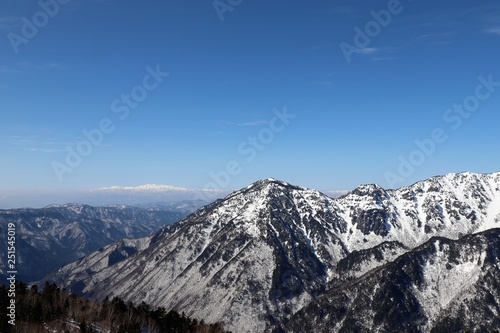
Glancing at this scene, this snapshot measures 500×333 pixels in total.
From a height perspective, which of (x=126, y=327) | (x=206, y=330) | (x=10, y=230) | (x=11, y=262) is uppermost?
(x=10, y=230)

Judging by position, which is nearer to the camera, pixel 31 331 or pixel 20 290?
pixel 31 331

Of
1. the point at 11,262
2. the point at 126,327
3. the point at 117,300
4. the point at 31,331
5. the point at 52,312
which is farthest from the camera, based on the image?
the point at 117,300

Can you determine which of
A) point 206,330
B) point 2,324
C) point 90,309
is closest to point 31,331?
point 2,324

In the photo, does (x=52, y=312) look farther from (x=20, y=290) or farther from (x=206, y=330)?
(x=206, y=330)

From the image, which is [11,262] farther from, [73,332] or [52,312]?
[52,312]

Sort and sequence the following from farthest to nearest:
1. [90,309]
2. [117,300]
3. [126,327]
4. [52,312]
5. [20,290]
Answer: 1. [117,300]
2. [20,290]
3. [90,309]
4. [52,312]
5. [126,327]

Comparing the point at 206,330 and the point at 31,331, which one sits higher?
the point at 31,331

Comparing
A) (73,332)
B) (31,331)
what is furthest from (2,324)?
(73,332)
